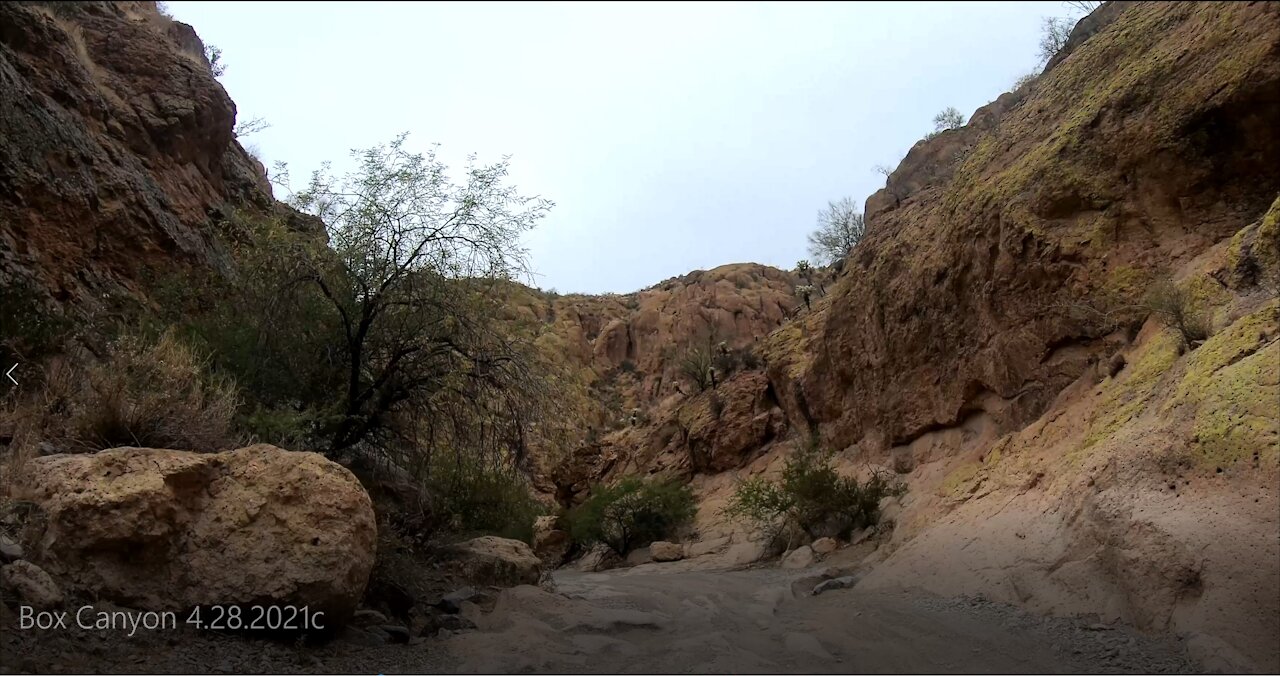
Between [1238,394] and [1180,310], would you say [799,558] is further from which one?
[1238,394]

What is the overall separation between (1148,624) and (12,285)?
9.64 m

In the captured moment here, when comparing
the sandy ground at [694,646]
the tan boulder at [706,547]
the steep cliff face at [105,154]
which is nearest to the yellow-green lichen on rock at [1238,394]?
the sandy ground at [694,646]

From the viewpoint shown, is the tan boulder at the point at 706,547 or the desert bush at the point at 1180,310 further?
the tan boulder at the point at 706,547

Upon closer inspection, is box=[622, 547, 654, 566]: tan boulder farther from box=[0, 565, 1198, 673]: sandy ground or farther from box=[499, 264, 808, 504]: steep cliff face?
box=[0, 565, 1198, 673]: sandy ground

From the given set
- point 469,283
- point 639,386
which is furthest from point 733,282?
point 469,283

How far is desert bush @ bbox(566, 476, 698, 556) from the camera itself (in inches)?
749

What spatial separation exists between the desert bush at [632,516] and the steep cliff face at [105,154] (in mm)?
10217

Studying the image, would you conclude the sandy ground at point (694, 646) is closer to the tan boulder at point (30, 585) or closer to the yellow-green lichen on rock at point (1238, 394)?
the tan boulder at point (30, 585)

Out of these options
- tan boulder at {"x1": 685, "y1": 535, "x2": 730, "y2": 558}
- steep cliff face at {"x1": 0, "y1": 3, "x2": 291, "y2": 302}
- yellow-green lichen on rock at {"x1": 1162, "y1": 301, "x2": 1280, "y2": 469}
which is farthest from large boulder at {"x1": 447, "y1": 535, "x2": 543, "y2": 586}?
tan boulder at {"x1": 685, "y1": 535, "x2": 730, "y2": 558}

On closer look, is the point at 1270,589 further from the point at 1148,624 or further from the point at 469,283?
the point at 469,283

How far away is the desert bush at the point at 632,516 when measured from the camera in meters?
19.0

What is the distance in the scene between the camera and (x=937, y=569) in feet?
27.2

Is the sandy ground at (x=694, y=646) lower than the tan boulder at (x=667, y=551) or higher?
higher

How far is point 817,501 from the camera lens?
44.1 feet
